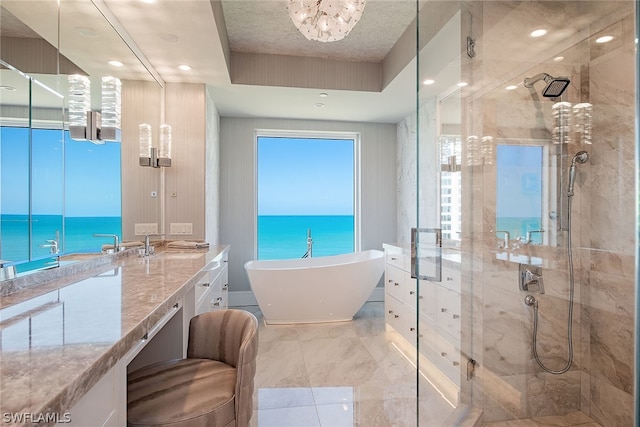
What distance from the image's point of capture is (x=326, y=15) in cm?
157

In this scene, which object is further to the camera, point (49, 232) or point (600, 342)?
point (600, 342)

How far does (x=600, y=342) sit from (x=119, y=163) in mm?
3163

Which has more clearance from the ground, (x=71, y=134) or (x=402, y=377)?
(x=71, y=134)

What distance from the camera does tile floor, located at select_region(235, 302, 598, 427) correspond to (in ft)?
6.45

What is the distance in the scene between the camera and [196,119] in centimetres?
329

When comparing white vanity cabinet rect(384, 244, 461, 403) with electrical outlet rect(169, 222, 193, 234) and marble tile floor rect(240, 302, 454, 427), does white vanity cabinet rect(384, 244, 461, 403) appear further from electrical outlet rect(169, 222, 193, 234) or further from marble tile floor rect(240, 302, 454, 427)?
electrical outlet rect(169, 222, 193, 234)

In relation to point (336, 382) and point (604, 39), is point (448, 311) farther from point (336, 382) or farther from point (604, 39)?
point (604, 39)

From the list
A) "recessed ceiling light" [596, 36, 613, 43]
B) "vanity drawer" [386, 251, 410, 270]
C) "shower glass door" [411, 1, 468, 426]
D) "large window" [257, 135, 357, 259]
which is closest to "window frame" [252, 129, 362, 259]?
"large window" [257, 135, 357, 259]

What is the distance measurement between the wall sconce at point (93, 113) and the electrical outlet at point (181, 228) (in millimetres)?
1101

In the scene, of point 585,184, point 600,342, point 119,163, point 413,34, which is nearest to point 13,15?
point 119,163

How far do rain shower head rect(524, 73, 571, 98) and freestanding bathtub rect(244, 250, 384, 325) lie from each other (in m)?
2.28

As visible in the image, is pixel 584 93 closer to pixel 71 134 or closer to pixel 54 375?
pixel 54 375

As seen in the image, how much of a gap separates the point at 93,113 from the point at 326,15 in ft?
4.46

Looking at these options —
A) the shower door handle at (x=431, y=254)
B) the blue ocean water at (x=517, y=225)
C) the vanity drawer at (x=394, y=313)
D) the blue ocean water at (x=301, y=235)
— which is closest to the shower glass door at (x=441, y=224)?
the shower door handle at (x=431, y=254)
